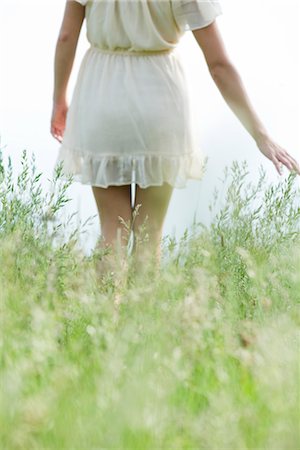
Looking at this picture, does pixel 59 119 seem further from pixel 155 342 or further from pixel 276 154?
pixel 155 342

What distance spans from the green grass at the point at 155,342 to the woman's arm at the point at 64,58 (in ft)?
2.55

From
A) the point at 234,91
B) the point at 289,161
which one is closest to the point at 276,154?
the point at 289,161

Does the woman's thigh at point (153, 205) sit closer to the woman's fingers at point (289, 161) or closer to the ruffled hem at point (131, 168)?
the ruffled hem at point (131, 168)

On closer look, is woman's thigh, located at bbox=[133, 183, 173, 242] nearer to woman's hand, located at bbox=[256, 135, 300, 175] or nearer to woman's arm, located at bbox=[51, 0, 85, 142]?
woman's hand, located at bbox=[256, 135, 300, 175]

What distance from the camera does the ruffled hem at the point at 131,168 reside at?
381 centimetres

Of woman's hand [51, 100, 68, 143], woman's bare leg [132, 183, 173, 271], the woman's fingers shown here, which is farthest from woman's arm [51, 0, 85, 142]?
the woman's fingers

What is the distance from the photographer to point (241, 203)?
3705 mm

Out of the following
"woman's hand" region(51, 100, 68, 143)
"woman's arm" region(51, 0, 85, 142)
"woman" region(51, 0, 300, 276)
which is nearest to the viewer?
"woman" region(51, 0, 300, 276)

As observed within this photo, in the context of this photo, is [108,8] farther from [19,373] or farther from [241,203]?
[19,373]

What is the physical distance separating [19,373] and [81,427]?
0.25m

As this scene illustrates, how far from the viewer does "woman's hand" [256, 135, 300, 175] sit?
12.4ft

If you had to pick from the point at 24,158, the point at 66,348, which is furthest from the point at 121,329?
the point at 24,158

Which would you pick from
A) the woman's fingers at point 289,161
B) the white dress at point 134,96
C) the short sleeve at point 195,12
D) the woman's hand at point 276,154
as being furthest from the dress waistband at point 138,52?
the woman's fingers at point 289,161

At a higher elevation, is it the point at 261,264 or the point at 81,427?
the point at 81,427
